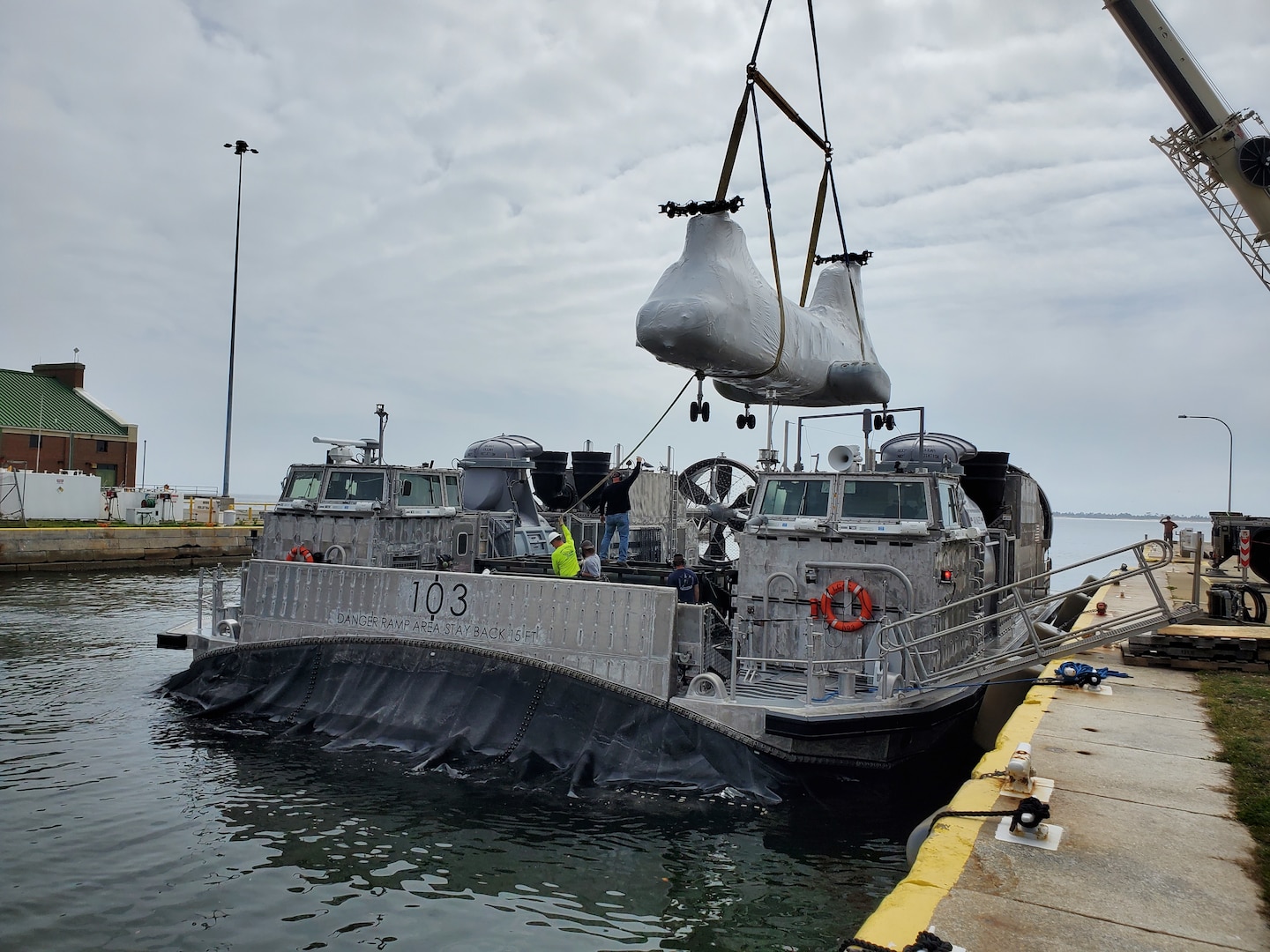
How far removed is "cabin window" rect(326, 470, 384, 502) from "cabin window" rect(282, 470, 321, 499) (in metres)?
0.32

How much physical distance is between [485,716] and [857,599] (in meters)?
4.11

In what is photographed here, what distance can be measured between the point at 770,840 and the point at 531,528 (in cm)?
1130

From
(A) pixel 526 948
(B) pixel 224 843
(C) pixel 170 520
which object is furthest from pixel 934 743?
(C) pixel 170 520

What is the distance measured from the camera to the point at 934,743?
382 inches

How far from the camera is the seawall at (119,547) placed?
28828 millimetres

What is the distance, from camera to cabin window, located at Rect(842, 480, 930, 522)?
10.0 metres

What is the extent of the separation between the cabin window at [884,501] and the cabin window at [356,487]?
7.09 m

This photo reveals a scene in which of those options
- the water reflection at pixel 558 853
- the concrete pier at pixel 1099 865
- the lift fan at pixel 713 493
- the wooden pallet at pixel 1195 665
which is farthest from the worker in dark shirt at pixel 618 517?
the concrete pier at pixel 1099 865

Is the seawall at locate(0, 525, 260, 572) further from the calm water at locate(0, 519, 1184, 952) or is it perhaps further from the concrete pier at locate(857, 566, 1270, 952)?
the concrete pier at locate(857, 566, 1270, 952)

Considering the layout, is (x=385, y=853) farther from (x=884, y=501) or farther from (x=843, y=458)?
(x=843, y=458)

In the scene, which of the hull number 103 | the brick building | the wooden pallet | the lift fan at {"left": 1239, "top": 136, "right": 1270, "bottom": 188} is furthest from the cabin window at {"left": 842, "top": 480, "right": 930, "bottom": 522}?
the brick building

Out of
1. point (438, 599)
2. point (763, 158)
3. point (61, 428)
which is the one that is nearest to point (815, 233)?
point (763, 158)

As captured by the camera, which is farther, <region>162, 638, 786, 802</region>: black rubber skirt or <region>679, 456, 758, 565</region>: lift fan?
<region>679, 456, 758, 565</region>: lift fan

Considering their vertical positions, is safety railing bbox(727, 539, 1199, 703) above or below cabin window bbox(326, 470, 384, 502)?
below
